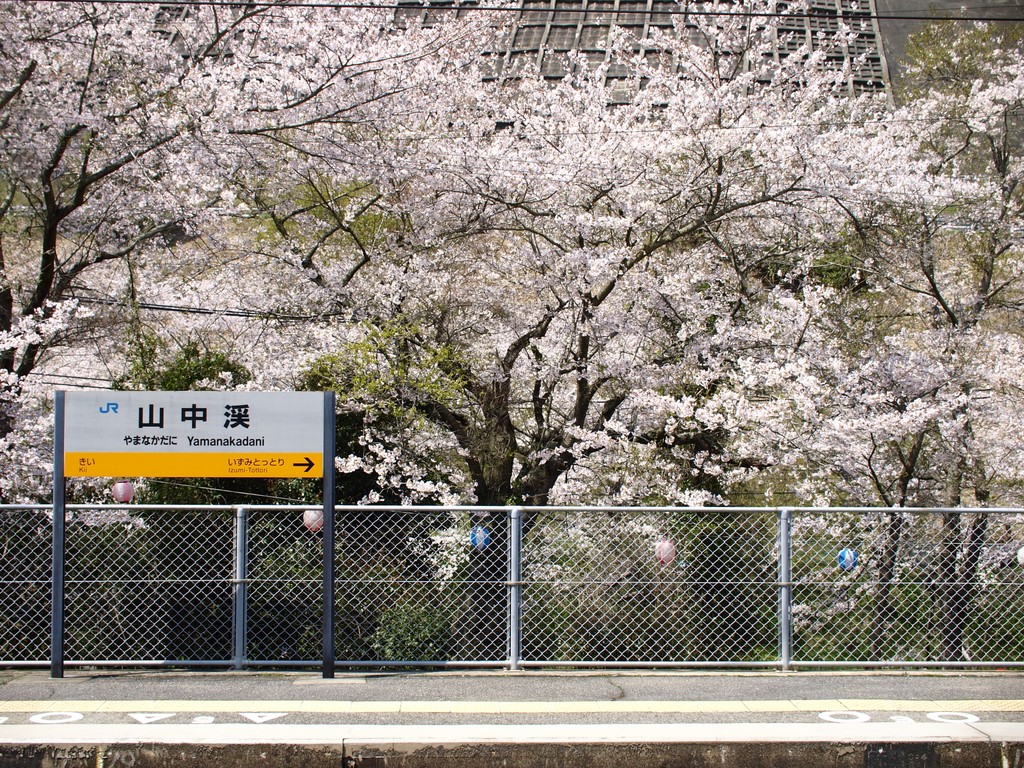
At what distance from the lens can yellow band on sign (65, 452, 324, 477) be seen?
653cm

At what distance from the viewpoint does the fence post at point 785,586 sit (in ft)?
22.5

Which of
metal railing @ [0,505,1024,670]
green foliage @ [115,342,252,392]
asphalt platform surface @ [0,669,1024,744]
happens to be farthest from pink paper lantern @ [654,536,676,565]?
green foliage @ [115,342,252,392]

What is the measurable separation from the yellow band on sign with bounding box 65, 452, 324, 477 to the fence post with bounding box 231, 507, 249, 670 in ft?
1.32

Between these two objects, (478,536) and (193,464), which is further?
(478,536)

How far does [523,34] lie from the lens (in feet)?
94.6

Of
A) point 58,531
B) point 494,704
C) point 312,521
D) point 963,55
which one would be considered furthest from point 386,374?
point 963,55

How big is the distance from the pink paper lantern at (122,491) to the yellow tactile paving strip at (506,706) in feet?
15.5

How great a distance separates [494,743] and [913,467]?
9.05 meters

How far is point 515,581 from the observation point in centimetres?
682

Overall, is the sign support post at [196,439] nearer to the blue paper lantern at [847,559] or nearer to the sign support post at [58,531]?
the sign support post at [58,531]

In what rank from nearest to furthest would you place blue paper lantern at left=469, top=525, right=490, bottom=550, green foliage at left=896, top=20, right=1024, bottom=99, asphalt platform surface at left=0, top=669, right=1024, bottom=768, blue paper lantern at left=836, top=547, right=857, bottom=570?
asphalt platform surface at left=0, top=669, right=1024, bottom=768, blue paper lantern at left=836, top=547, right=857, bottom=570, blue paper lantern at left=469, top=525, right=490, bottom=550, green foliage at left=896, top=20, right=1024, bottom=99

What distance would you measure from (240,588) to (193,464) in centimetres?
102

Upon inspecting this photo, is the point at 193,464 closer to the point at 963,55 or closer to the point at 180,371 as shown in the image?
the point at 180,371

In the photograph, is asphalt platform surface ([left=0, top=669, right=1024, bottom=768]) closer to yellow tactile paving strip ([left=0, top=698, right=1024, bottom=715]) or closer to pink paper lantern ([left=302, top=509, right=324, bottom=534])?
yellow tactile paving strip ([left=0, top=698, right=1024, bottom=715])
